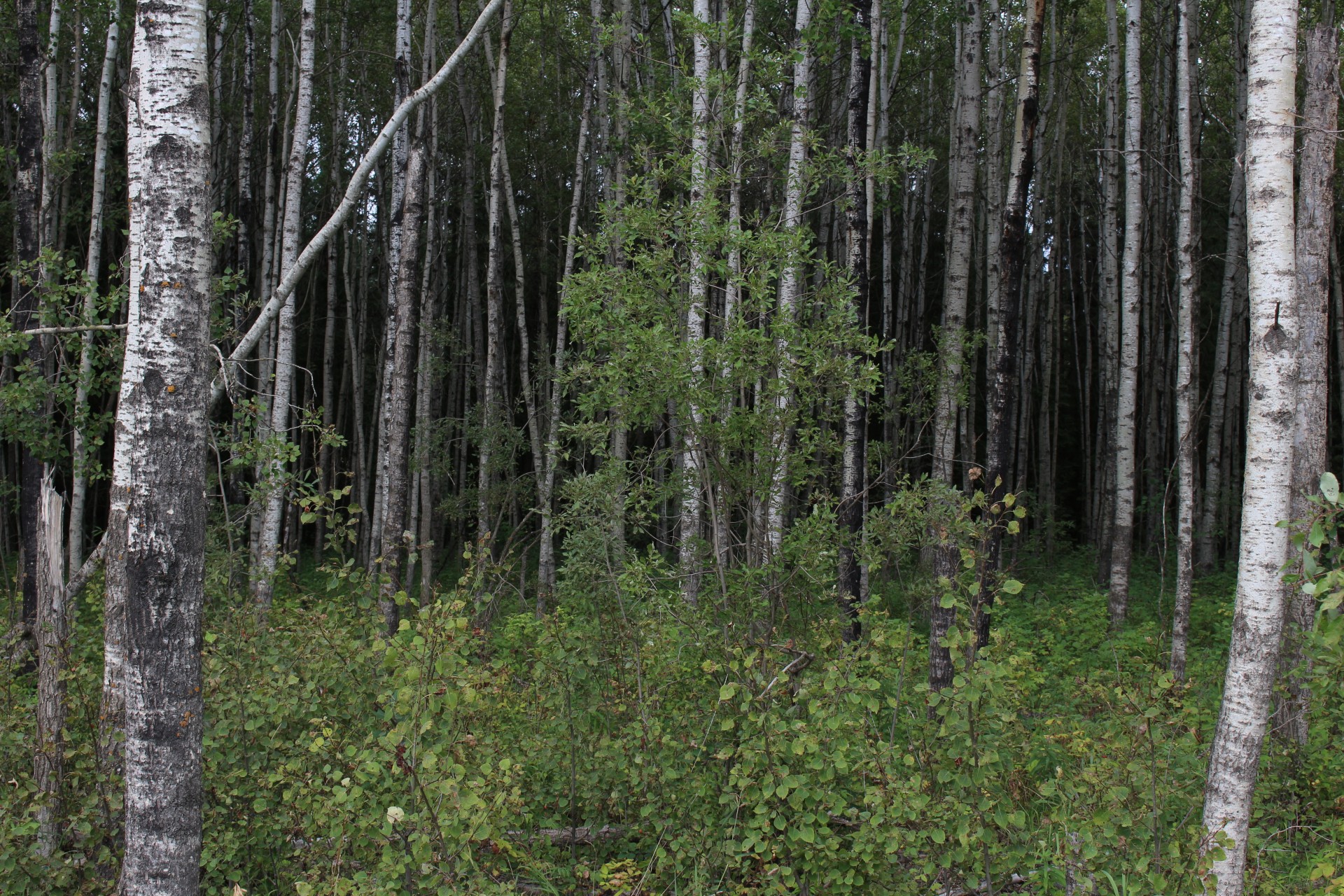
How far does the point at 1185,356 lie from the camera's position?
28.1 ft

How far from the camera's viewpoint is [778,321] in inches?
205

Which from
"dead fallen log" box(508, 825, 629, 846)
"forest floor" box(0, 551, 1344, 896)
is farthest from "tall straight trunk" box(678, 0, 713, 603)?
"dead fallen log" box(508, 825, 629, 846)

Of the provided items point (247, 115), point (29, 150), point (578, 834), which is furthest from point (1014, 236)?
point (247, 115)

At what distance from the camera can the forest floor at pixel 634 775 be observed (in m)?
3.45

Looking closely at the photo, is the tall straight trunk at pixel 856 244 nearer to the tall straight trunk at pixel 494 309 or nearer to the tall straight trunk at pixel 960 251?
the tall straight trunk at pixel 960 251

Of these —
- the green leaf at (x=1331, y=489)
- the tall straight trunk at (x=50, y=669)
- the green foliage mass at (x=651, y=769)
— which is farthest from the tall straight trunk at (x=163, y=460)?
the green leaf at (x=1331, y=489)

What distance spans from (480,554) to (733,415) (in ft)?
5.68

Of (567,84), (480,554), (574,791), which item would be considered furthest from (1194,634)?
(567,84)

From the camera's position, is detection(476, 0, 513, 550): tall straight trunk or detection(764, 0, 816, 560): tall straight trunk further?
detection(476, 0, 513, 550): tall straight trunk

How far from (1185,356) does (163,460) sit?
8.78 metres

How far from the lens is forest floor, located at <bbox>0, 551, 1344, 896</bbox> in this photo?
136 inches

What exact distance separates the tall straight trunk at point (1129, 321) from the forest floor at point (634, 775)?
178 inches

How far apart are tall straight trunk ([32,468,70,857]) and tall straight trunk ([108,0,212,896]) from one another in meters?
1.31

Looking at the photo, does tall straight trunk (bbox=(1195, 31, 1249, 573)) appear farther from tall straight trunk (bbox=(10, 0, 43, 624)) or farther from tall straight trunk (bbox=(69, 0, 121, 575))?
tall straight trunk (bbox=(10, 0, 43, 624))
